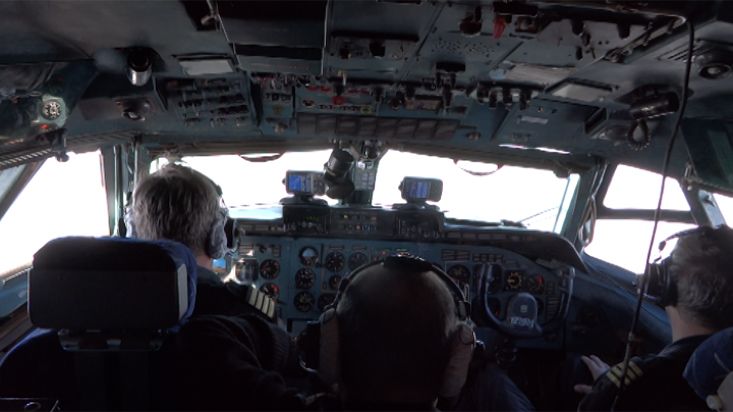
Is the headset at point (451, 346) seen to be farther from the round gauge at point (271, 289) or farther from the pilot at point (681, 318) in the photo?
the round gauge at point (271, 289)

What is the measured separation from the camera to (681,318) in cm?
197

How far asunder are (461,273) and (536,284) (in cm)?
58

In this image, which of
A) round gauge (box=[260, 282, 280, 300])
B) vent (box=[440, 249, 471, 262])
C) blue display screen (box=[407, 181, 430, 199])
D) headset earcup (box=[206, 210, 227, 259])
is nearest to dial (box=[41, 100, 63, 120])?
headset earcup (box=[206, 210, 227, 259])

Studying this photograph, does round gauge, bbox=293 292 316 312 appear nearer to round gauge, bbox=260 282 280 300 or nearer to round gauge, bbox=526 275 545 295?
round gauge, bbox=260 282 280 300

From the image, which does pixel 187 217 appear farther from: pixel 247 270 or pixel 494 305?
pixel 494 305

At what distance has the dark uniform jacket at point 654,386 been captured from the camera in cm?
163

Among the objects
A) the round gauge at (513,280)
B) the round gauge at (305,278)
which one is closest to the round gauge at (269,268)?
the round gauge at (305,278)

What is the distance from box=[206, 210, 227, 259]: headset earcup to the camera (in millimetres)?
1775

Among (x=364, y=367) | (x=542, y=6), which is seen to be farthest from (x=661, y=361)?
(x=542, y=6)

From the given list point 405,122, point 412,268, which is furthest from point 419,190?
point 412,268

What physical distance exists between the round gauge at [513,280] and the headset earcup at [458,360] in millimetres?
3032

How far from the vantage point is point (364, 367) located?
115cm

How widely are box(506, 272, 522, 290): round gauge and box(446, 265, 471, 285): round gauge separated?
301mm

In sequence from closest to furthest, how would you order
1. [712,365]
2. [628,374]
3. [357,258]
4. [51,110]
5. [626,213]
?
[712,365] < [628,374] < [51,110] < [357,258] < [626,213]
